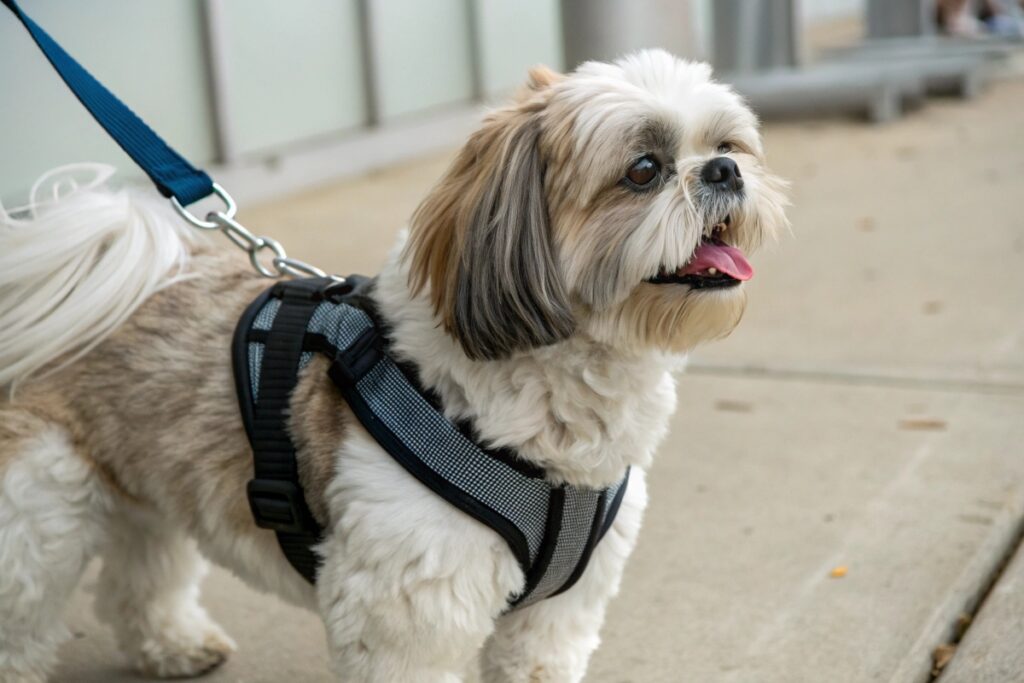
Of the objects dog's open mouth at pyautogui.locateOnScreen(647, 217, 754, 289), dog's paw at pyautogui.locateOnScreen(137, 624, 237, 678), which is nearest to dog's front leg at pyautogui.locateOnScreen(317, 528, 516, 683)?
dog's open mouth at pyautogui.locateOnScreen(647, 217, 754, 289)

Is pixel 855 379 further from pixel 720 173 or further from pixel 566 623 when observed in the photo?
pixel 720 173

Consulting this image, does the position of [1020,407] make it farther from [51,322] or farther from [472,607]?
[51,322]

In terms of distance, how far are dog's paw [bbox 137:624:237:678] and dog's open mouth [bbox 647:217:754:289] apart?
173 cm

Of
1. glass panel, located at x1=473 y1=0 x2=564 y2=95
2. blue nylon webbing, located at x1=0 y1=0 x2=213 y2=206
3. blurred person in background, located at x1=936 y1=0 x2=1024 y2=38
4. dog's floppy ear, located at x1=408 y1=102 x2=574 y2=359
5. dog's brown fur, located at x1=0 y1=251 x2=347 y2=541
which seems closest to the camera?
dog's floppy ear, located at x1=408 y1=102 x2=574 y2=359

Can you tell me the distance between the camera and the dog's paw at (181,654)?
3518mm

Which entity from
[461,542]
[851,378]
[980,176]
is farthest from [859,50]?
[461,542]

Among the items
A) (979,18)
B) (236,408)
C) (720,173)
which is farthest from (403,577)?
(979,18)

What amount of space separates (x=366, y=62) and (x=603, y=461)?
6871 mm

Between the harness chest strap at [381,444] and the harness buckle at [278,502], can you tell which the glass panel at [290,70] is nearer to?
the harness chest strap at [381,444]

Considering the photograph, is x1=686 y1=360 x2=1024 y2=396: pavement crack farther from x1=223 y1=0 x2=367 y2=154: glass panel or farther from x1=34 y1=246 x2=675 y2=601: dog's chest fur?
x1=223 y1=0 x2=367 y2=154: glass panel

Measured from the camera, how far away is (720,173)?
2.56m

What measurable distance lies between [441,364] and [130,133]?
3.72 ft

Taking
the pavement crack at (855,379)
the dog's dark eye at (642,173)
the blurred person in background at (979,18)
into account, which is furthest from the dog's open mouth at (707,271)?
the blurred person in background at (979,18)

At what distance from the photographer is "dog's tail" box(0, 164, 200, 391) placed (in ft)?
9.87
